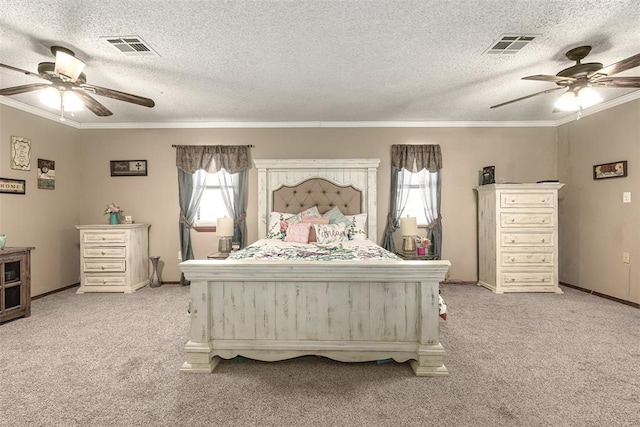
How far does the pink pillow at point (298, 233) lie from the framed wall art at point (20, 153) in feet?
11.2

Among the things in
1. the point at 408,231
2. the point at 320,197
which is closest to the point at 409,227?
the point at 408,231

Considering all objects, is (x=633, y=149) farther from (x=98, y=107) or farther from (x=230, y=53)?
(x=98, y=107)

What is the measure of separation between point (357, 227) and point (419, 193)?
4.01ft

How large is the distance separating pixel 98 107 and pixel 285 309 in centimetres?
263

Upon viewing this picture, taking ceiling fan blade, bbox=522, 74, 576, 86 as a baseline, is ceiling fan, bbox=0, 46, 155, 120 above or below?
below

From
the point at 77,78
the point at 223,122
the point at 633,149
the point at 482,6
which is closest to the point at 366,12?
the point at 482,6

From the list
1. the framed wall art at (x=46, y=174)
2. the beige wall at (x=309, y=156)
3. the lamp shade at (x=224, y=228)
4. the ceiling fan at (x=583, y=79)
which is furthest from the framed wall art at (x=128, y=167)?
the ceiling fan at (x=583, y=79)

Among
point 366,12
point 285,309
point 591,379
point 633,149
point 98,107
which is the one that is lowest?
point 591,379

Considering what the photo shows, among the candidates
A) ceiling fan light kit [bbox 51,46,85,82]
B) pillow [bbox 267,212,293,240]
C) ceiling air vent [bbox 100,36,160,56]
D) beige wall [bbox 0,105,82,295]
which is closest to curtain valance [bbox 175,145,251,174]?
pillow [bbox 267,212,293,240]

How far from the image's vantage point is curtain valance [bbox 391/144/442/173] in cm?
478

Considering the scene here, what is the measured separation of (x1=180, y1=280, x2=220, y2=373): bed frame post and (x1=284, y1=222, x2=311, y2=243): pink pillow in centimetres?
177

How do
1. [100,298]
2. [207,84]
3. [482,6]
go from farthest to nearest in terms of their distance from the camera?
[100,298], [207,84], [482,6]

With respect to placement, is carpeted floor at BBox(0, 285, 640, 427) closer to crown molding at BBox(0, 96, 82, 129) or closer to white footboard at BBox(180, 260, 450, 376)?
white footboard at BBox(180, 260, 450, 376)

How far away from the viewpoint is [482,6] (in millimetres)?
2100
